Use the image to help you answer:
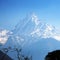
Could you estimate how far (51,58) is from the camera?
125 feet

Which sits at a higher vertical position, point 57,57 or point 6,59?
point 6,59

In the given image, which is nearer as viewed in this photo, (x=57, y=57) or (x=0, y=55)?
(x=57, y=57)

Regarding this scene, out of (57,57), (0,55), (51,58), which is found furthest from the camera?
(0,55)

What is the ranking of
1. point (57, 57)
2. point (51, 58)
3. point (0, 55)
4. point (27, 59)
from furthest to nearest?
point (0, 55), point (27, 59), point (51, 58), point (57, 57)

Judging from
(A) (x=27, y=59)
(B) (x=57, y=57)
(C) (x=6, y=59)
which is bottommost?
(B) (x=57, y=57)

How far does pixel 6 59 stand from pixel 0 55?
10.5 ft

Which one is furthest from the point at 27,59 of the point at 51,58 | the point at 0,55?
the point at 0,55

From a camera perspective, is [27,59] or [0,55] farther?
[0,55]

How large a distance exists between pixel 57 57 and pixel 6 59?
5588 centimetres

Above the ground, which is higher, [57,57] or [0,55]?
[0,55]

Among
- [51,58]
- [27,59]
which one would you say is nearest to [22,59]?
[27,59]

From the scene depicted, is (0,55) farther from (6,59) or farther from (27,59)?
(27,59)

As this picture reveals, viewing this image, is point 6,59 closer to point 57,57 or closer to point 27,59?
point 27,59

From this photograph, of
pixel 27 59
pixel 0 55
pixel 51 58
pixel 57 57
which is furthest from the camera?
pixel 0 55
